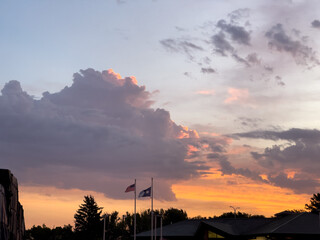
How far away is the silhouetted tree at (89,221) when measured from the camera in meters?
140

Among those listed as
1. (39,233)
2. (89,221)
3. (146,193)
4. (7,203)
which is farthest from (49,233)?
(7,203)

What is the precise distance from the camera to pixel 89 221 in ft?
470

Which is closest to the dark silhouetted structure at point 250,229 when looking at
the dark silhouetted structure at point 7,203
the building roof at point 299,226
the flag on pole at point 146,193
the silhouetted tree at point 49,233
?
the building roof at point 299,226

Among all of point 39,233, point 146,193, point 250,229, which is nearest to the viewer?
point 146,193

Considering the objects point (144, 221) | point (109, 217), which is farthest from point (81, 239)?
point (144, 221)

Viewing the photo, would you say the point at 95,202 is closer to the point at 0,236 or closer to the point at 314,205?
the point at 314,205

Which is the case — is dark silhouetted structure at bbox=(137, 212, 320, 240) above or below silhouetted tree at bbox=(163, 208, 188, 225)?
below

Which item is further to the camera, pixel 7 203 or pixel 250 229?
pixel 250 229

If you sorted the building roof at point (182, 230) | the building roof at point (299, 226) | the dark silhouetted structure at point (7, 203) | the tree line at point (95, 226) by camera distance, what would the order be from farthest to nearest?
1. the tree line at point (95, 226)
2. the building roof at point (182, 230)
3. the building roof at point (299, 226)
4. the dark silhouetted structure at point (7, 203)

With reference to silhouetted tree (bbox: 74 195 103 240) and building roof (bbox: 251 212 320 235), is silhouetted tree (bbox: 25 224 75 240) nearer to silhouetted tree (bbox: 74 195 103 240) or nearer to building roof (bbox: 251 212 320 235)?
silhouetted tree (bbox: 74 195 103 240)

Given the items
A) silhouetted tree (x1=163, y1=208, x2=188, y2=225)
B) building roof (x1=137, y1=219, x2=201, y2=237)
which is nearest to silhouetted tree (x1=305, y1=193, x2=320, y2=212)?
silhouetted tree (x1=163, y1=208, x2=188, y2=225)

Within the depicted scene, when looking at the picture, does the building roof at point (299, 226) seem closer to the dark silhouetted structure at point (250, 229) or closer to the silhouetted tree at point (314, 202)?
the dark silhouetted structure at point (250, 229)

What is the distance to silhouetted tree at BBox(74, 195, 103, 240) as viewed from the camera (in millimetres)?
140125

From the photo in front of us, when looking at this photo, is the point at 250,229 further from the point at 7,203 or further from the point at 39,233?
the point at 39,233
